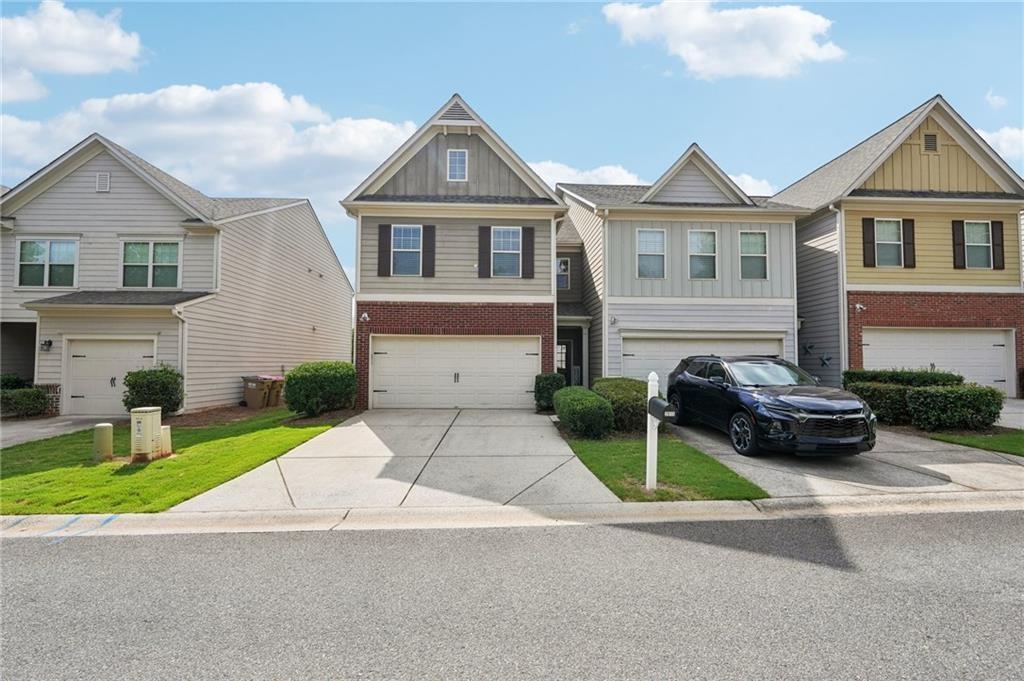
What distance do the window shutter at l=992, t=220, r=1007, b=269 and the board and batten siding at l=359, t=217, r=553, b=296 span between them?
13704 mm

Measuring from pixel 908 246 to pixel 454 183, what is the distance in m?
14.0

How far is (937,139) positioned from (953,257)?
3806mm

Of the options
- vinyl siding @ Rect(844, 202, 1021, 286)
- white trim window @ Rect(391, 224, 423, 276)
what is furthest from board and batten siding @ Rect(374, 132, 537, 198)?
vinyl siding @ Rect(844, 202, 1021, 286)

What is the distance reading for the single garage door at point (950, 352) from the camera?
14539mm

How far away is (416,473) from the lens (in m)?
7.21

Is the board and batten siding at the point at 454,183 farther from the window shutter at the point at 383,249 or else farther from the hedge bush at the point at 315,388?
the hedge bush at the point at 315,388

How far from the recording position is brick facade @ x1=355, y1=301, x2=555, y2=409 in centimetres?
1385

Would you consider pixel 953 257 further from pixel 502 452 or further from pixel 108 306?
pixel 108 306

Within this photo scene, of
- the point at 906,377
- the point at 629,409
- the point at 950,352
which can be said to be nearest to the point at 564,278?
the point at 629,409

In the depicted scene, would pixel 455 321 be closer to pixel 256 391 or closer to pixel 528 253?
pixel 528 253

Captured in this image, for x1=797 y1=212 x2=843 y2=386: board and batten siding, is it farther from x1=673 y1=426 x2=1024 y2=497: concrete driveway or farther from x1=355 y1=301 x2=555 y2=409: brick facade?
x1=355 y1=301 x2=555 y2=409: brick facade

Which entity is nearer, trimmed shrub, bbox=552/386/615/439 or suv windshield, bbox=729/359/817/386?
suv windshield, bbox=729/359/817/386

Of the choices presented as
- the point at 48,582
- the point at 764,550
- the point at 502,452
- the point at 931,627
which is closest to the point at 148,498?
the point at 48,582

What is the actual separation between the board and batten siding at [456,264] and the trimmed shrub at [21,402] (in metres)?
9.52
